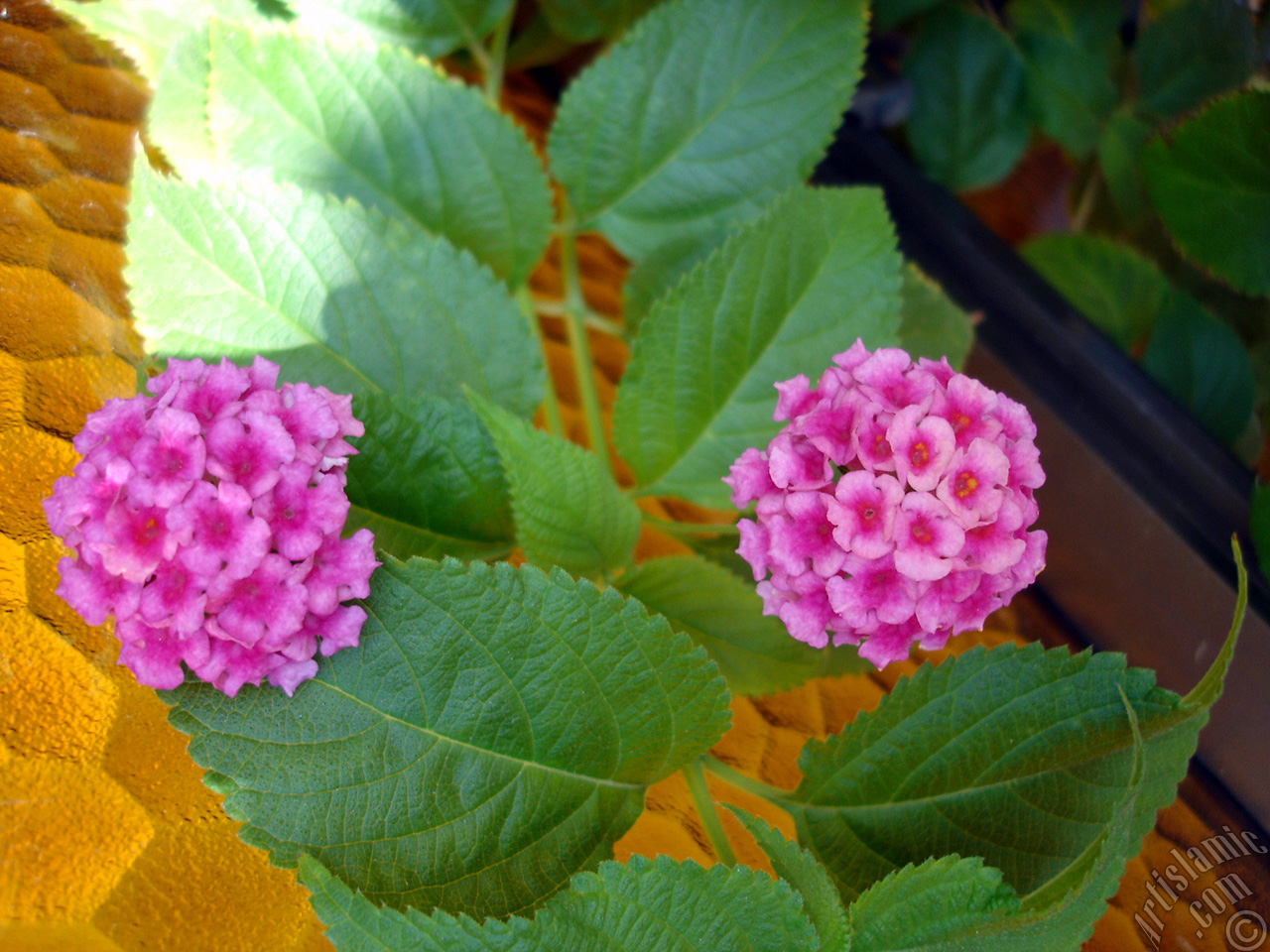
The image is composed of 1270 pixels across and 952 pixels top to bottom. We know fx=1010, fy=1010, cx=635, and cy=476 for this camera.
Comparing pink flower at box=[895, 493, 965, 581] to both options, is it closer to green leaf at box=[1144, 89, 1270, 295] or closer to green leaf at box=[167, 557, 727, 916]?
green leaf at box=[167, 557, 727, 916]

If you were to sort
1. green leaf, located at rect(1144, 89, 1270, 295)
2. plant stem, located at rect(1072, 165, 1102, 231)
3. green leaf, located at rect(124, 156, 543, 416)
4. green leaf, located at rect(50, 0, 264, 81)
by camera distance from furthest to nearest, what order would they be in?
1. plant stem, located at rect(1072, 165, 1102, 231)
2. green leaf, located at rect(1144, 89, 1270, 295)
3. green leaf, located at rect(50, 0, 264, 81)
4. green leaf, located at rect(124, 156, 543, 416)

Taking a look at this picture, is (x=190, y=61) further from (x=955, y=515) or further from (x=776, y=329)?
(x=955, y=515)

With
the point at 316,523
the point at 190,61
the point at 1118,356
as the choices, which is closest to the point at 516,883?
the point at 316,523

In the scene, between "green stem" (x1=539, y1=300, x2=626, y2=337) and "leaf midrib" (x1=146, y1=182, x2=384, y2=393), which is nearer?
"leaf midrib" (x1=146, y1=182, x2=384, y2=393)

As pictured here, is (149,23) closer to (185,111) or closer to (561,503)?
(185,111)

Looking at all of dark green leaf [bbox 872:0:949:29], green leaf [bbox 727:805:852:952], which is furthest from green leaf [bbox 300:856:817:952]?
dark green leaf [bbox 872:0:949:29]

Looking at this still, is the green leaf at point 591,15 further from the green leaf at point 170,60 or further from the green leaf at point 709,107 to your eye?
the green leaf at point 170,60

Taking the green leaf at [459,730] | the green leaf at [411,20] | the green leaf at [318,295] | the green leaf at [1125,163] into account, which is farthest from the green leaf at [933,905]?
the green leaf at [1125,163]
